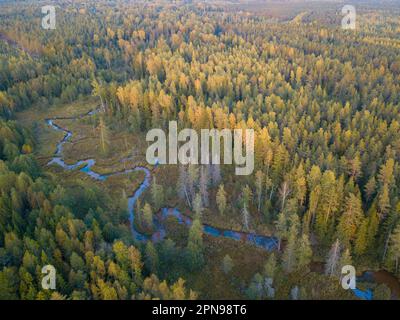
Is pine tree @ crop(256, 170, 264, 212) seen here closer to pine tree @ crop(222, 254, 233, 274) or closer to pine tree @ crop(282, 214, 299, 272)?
pine tree @ crop(282, 214, 299, 272)

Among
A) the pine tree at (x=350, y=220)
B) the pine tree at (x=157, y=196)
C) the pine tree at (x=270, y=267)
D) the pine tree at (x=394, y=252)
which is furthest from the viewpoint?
the pine tree at (x=157, y=196)

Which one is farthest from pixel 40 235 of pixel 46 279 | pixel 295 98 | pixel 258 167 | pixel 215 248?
pixel 295 98

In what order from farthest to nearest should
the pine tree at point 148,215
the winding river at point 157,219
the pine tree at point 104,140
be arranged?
the pine tree at point 104,140 → the winding river at point 157,219 → the pine tree at point 148,215

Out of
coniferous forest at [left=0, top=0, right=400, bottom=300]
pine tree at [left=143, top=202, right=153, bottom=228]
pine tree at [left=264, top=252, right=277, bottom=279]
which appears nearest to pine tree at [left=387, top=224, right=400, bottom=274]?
coniferous forest at [left=0, top=0, right=400, bottom=300]

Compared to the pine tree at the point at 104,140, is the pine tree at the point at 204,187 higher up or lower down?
lower down

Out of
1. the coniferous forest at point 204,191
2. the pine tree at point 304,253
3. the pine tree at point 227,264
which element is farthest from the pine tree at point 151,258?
the pine tree at point 304,253

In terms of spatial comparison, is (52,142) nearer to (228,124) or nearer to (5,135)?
(5,135)

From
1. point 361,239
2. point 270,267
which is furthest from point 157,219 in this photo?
point 361,239

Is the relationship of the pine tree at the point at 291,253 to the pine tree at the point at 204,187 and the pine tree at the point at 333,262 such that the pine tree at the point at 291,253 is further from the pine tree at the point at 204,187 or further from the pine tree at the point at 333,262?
the pine tree at the point at 204,187
